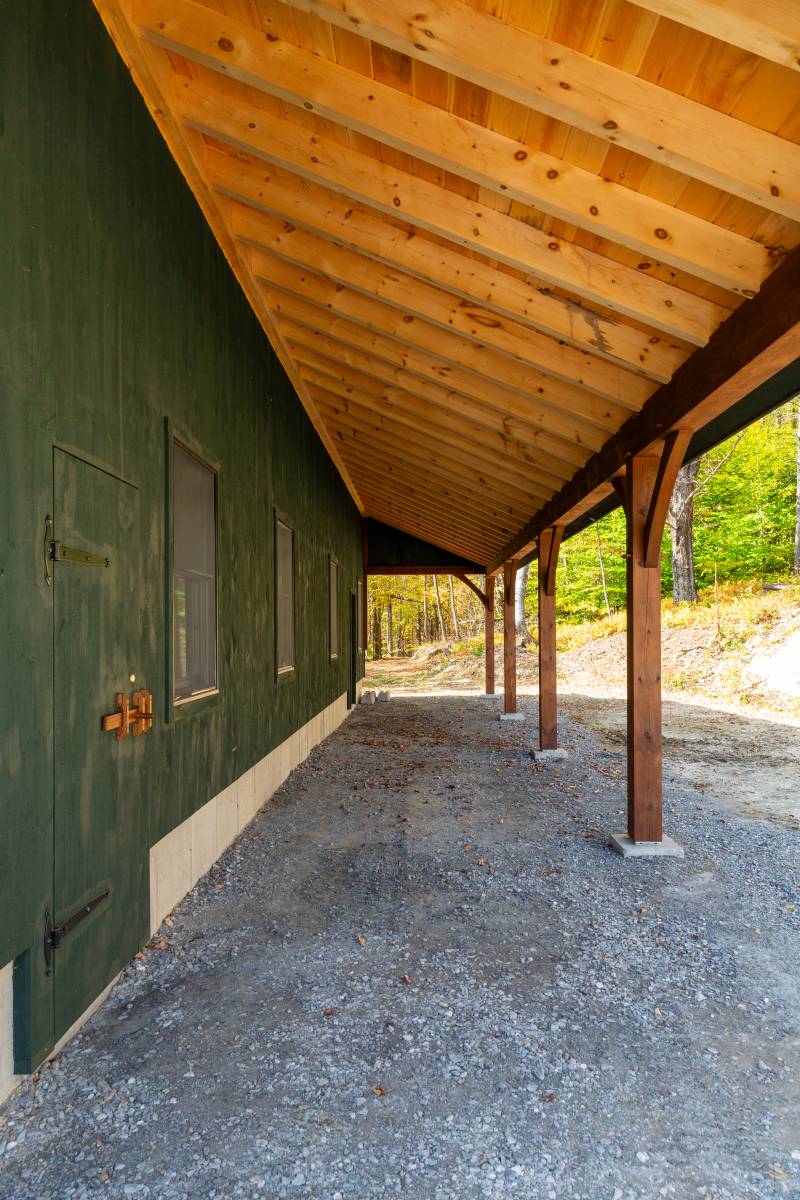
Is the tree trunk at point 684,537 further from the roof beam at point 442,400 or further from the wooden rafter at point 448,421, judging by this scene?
the roof beam at point 442,400

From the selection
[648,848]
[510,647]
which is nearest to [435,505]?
[510,647]

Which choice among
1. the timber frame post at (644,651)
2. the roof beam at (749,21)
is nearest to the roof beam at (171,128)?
the roof beam at (749,21)

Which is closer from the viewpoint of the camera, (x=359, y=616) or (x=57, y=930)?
(x=57, y=930)

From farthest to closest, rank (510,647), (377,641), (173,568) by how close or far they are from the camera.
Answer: (377,641)
(510,647)
(173,568)

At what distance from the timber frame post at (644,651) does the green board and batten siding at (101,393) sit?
2.68m

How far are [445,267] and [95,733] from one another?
118 inches

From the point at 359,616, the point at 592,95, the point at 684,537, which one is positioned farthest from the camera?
the point at 684,537

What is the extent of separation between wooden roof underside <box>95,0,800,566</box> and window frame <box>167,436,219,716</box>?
1.47m

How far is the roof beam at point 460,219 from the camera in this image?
3320mm

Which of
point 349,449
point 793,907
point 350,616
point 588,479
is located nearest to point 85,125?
point 588,479

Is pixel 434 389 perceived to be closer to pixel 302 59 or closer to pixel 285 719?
pixel 302 59

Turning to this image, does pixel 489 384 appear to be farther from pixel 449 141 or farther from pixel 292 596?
pixel 292 596

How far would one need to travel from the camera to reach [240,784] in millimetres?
4809

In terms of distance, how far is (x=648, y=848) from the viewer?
448 cm
